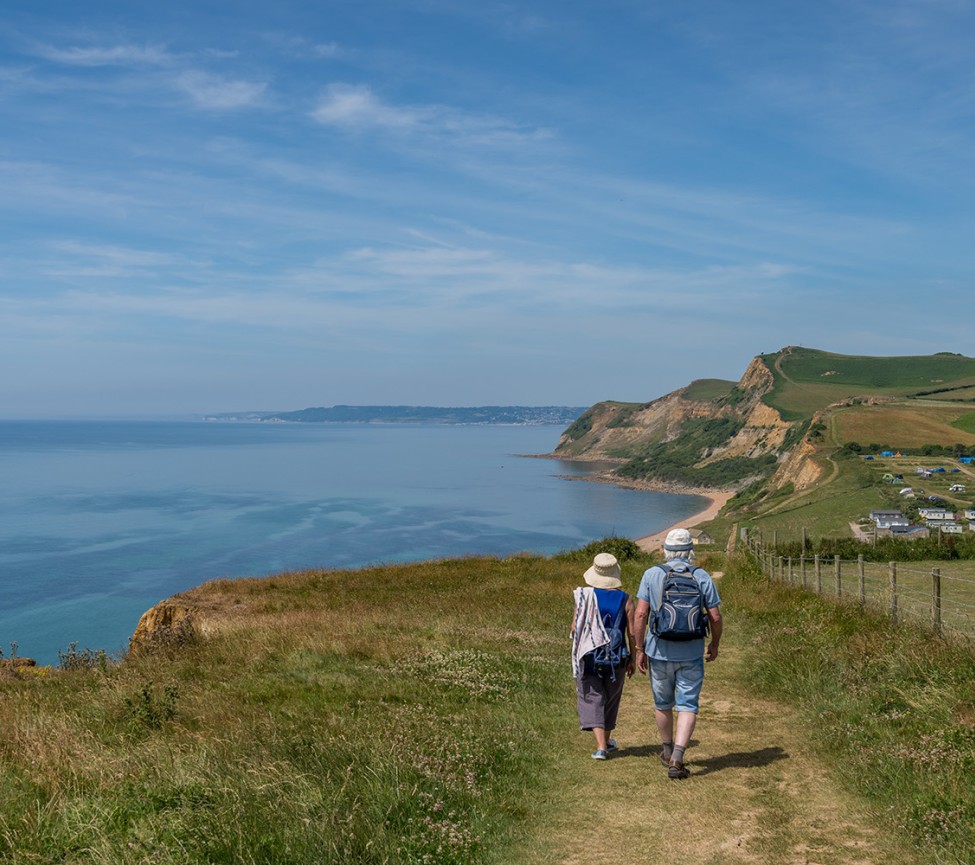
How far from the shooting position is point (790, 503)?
100938 millimetres

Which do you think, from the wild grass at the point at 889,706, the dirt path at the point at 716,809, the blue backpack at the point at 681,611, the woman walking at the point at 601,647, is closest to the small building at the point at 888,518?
the wild grass at the point at 889,706

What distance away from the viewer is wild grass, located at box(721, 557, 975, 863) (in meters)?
5.97

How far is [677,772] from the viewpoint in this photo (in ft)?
24.0

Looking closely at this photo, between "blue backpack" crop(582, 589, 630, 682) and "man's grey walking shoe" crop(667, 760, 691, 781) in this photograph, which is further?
"blue backpack" crop(582, 589, 630, 682)

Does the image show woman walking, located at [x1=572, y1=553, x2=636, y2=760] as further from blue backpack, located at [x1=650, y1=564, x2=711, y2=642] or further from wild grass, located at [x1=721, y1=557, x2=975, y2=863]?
wild grass, located at [x1=721, y1=557, x2=975, y2=863]

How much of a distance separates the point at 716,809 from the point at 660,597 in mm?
1791

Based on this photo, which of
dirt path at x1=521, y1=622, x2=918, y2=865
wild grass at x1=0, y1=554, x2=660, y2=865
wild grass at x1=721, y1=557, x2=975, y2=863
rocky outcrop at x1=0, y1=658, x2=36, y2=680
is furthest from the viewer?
rocky outcrop at x1=0, y1=658, x2=36, y2=680

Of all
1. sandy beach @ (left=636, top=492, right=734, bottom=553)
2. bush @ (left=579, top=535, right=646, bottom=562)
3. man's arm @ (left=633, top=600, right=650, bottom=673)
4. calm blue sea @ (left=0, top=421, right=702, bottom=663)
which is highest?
man's arm @ (left=633, top=600, right=650, bottom=673)

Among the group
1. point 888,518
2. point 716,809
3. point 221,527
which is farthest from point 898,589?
point 221,527

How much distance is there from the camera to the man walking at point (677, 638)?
7.31 m

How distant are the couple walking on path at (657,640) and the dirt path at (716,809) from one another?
38 cm

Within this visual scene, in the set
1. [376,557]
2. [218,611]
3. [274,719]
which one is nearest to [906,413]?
[376,557]

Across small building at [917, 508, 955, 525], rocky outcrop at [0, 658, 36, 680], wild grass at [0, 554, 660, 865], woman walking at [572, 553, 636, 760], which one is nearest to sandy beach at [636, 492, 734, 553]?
small building at [917, 508, 955, 525]

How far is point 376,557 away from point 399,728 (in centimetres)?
7371
